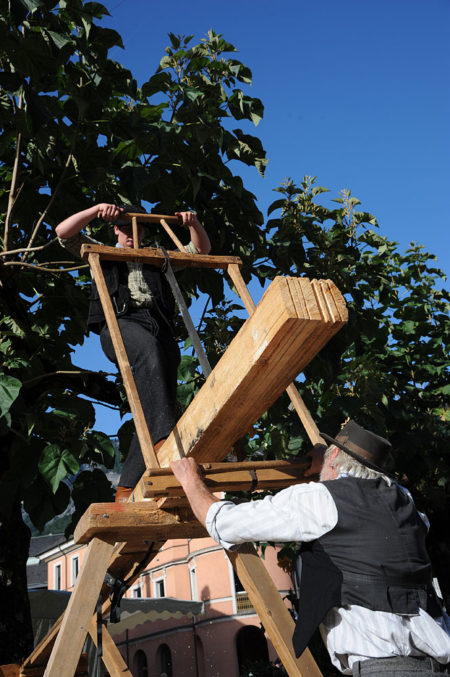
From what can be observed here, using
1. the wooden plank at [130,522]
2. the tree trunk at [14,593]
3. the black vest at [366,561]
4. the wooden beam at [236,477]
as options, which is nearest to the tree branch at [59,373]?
the tree trunk at [14,593]

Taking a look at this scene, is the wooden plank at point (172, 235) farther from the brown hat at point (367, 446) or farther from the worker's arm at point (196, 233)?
the brown hat at point (367, 446)

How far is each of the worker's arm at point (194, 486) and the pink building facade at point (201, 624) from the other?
2805cm

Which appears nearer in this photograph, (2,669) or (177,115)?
(2,669)

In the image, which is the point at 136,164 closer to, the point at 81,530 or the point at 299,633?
the point at 81,530

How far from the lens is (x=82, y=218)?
344 centimetres

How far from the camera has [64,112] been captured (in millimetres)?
4684

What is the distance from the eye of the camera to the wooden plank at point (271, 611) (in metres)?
2.35

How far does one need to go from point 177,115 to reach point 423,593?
4.13 meters

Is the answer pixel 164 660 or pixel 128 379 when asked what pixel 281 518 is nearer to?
pixel 128 379

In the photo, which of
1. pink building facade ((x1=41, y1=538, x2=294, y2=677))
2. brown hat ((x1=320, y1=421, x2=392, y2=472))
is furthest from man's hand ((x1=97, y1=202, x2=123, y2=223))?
pink building facade ((x1=41, y1=538, x2=294, y2=677))

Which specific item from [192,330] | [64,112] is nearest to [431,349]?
[64,112]

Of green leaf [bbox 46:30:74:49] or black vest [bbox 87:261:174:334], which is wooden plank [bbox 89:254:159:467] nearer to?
black vest [bbox 87:261:174:334]

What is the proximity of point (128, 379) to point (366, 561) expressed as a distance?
1245 mm

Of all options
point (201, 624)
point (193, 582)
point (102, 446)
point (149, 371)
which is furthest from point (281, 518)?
point (201, 624)
